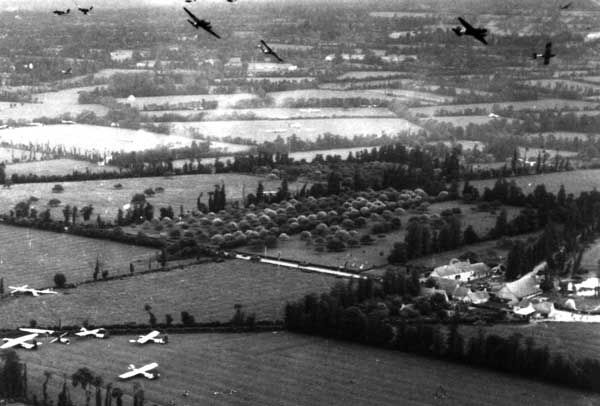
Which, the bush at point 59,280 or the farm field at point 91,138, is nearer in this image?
the bush at point 59,280

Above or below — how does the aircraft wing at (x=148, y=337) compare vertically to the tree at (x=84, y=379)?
above

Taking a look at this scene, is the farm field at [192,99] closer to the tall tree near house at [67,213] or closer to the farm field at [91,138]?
the farm field at [91,138]

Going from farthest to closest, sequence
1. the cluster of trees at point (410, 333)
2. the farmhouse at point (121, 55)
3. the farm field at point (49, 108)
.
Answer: the farmhouse at point (121, 55) → the farm field at point (49, 108) → the cluster of trees at point (410, 333)

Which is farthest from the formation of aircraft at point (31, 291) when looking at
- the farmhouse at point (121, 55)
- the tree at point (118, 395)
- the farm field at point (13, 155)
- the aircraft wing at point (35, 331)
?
the farmhouse at point (121, 55)

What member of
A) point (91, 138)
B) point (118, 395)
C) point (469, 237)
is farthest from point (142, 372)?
point (91, 138)

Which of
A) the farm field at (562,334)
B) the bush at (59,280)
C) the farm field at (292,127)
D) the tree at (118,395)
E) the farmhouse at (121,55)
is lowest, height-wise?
the tree at (118,395)

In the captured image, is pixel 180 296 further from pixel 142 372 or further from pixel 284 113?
pixel 284 113
